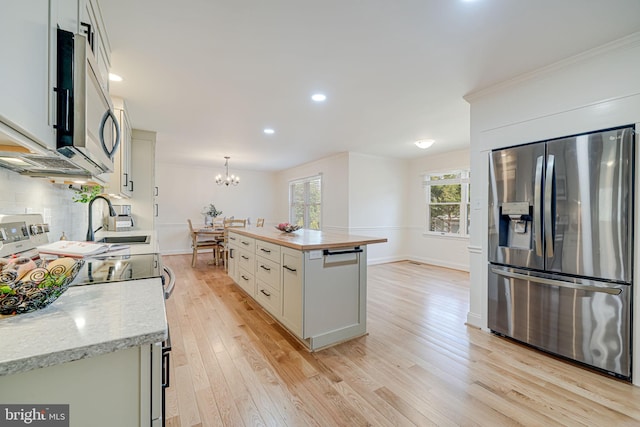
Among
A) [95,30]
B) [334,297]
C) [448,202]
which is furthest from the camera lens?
[448,202]

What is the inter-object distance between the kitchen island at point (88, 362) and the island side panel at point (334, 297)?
5.13ft

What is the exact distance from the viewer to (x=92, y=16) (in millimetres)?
1484

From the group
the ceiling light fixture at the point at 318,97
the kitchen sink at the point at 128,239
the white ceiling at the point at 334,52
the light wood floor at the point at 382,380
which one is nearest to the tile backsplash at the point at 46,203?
the kitchen sink at the point at 128,239

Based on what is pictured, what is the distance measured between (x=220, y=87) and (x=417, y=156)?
4.74 metres

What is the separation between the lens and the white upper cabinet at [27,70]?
623 mm

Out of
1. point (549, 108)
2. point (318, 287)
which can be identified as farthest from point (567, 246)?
point (318, 287)

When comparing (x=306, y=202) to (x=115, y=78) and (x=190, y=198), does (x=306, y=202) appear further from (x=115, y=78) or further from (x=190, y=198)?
(x=115, y=78)

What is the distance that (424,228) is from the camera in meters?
6.23

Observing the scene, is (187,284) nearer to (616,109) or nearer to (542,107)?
(542,107)

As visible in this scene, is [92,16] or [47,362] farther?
[92,16]

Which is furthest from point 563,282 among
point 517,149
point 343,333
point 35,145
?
point 35,145

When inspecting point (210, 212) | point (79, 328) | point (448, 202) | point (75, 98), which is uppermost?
point (75, 98)

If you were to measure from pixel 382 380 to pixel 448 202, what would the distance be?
4785 mm

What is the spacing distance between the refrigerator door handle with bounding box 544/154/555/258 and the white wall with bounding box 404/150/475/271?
3.27 metres
